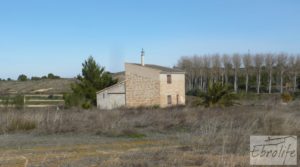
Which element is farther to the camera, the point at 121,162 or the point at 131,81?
the point at 131,81

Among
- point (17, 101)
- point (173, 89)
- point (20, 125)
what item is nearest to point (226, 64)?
point (173, 89)

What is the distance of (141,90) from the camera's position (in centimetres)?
5312

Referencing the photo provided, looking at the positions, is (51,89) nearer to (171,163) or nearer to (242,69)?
(242,69)

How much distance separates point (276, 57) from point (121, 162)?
306 feet

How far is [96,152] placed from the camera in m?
8.12

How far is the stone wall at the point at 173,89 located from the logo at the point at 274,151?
1745 inches

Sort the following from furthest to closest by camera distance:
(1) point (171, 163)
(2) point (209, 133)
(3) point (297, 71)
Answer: (3) point (297, 71) < (2) point (209, 133) < (1) point (171, 163)

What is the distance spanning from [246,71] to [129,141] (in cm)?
8790

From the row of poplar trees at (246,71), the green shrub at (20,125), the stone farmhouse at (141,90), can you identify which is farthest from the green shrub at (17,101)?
the row of poplar trees at (246,71)

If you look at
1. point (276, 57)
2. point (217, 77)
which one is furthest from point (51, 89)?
point (276, 57)

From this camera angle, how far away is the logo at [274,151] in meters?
6.36

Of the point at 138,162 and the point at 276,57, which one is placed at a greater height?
Result: the point at 276,57

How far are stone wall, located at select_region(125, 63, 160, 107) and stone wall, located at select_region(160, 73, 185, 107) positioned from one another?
71 cm

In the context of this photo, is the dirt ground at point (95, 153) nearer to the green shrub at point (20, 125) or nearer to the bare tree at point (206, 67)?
the green shrub at point (20, 125)
